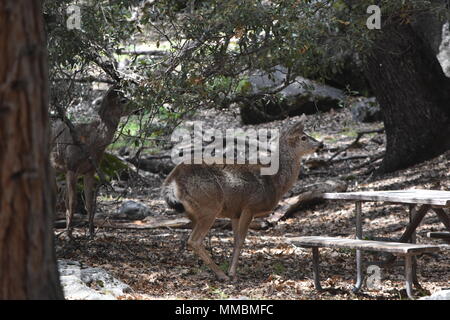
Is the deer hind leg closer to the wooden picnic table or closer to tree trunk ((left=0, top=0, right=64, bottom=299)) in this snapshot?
the wooden picnic table

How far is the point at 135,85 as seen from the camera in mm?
9219

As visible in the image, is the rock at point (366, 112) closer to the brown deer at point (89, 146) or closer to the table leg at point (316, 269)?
the brown deer at point (89, 146)

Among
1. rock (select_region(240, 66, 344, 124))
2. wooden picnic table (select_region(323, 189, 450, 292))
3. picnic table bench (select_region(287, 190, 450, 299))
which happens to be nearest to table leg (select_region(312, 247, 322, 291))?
picnic table bench (select_region(287, 190, 450, 299))

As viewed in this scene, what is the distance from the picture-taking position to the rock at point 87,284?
6.17 meters

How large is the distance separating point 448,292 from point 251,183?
9.88 ft

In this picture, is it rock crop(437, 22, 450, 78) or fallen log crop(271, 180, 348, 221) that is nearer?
fallen log crop(271, 180, 348, 221)

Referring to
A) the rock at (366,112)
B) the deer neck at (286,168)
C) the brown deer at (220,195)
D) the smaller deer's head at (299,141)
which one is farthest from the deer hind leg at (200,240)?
the rock at (366,112)

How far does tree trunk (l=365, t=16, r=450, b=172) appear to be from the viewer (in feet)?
42.2

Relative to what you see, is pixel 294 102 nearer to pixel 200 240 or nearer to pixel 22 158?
pixel 200 240

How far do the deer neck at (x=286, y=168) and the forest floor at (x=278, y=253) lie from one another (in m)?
0.93

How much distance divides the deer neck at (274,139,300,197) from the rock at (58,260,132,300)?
2457 millimetres

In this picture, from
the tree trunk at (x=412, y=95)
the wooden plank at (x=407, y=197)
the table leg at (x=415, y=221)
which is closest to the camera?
the wooden plank at (x=407, y=197)
